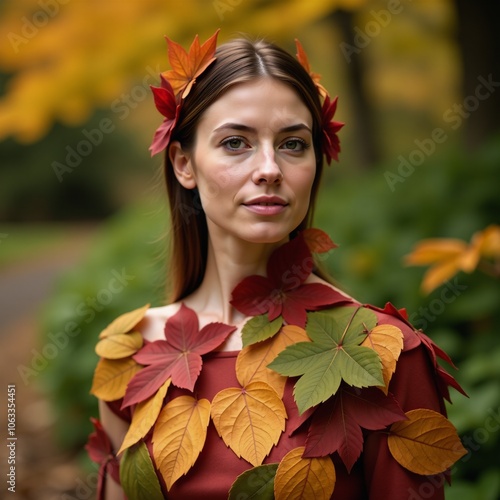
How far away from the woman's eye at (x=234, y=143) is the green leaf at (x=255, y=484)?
74cm

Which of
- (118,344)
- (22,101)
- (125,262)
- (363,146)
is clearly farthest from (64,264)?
(118,344)

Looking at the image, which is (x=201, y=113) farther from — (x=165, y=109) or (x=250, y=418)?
(x=250, y=418)

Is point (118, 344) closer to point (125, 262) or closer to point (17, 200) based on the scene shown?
point (125, 262)

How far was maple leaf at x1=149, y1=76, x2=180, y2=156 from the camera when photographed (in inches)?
76.1

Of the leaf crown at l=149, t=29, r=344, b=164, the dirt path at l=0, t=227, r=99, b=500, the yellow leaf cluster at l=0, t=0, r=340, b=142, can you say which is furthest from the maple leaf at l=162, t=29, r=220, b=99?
the yellow leaf cluster at l=0, t=0, r=340, b=142

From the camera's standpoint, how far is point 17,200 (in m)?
21.0

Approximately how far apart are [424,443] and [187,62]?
1.10 m

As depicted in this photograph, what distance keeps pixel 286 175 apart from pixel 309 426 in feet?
1.93

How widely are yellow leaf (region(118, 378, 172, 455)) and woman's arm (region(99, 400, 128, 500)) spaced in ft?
0.59

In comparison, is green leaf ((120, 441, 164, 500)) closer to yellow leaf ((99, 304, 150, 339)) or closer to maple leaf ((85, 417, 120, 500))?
maple leaf ((85, 417, 120, 500))

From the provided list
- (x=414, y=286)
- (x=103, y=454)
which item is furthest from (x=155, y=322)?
(x=414, y=286)

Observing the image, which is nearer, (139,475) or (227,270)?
(139,475)

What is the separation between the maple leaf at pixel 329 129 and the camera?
197 cm

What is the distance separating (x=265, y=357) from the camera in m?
1.80
